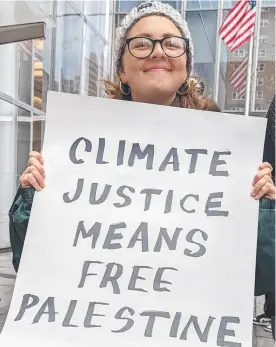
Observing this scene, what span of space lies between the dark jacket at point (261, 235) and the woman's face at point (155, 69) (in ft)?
1.26

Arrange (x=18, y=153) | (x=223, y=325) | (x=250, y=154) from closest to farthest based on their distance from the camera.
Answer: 1. (x=223, y=325)
2. (x=250, y=154)
3. (x=18, y=153)

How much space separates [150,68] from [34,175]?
41 centimetres

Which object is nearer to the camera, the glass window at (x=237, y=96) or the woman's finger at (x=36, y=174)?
the woman's finger at (x=36, y=174)

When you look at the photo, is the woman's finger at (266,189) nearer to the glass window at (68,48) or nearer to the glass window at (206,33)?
the glass window at (68,48)

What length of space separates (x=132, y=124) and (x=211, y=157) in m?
0.22

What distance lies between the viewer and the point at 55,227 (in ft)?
3.99

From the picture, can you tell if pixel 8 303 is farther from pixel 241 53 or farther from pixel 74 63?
pixel 241 53

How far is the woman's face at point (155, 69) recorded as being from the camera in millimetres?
1262

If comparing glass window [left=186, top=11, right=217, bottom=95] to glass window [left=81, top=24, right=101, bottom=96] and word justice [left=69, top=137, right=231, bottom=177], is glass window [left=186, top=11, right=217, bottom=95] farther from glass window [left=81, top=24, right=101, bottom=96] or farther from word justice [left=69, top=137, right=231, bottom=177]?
word justice [left=69, top=137, right=231, bottom=177]

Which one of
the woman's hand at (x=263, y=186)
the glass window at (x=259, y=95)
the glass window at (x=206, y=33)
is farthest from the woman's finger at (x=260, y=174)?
the glass window at (x=259, y=95)

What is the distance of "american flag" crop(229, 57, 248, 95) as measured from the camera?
12.7 meters

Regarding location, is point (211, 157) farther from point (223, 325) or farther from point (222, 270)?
point (223, 325)

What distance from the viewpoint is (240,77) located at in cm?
1284

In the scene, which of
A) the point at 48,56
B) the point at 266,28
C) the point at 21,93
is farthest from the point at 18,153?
the point at 266,28
